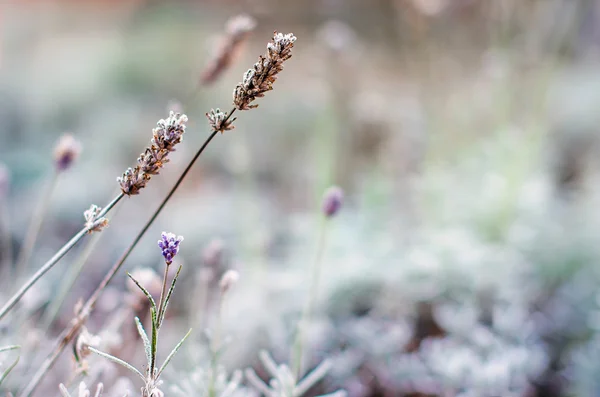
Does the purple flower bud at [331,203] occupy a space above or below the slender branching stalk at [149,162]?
above

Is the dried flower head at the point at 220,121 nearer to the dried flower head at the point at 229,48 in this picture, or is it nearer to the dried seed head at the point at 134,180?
the dried seed head at the point at 134,180

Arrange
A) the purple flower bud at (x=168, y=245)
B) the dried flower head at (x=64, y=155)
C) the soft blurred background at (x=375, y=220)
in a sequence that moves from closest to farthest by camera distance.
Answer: the purple flower bud at (x=168, y=245), the dried flower head at (x=64, y=155), the soft blurred background at (x=375, y=220)

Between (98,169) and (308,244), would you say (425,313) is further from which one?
(98,169)

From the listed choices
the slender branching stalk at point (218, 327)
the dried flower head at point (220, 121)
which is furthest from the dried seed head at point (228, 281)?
the dried flower head at point (220, 121)

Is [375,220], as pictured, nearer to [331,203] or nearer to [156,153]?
[331,203]

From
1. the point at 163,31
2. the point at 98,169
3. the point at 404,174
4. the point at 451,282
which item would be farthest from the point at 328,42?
the point at 163,31

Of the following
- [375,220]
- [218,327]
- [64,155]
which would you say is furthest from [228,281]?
[375,220]
